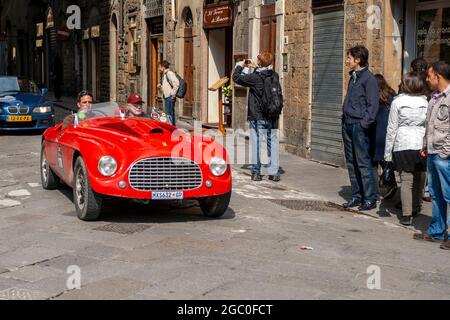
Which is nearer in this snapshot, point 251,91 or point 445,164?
point 445,164

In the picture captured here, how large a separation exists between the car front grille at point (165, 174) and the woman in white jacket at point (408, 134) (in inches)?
85.3

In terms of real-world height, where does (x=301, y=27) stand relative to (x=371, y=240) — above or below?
above

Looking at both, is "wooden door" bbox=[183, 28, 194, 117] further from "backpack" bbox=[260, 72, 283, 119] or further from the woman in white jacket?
the woman in white jacket

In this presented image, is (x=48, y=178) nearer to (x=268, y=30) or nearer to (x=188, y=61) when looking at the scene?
(x=268, y=30)

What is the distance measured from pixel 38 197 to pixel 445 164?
511 centimetres

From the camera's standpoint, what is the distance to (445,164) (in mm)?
7016

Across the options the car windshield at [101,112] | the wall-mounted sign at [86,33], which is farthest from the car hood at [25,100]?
the wall-mounted sign at [86,33]

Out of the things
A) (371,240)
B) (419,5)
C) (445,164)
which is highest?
(419,5)

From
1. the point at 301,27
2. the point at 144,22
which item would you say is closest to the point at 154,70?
the point at 144,22

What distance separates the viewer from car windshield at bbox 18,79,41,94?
19.0 meters

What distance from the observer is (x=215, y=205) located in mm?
8102

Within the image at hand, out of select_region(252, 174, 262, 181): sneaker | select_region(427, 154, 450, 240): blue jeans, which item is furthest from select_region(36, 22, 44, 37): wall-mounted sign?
select_region(427, 154, 450, 240): blue jeans

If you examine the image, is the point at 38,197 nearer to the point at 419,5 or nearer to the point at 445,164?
the point at 445,164

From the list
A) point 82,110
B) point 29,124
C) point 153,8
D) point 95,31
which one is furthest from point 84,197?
point 95,31
